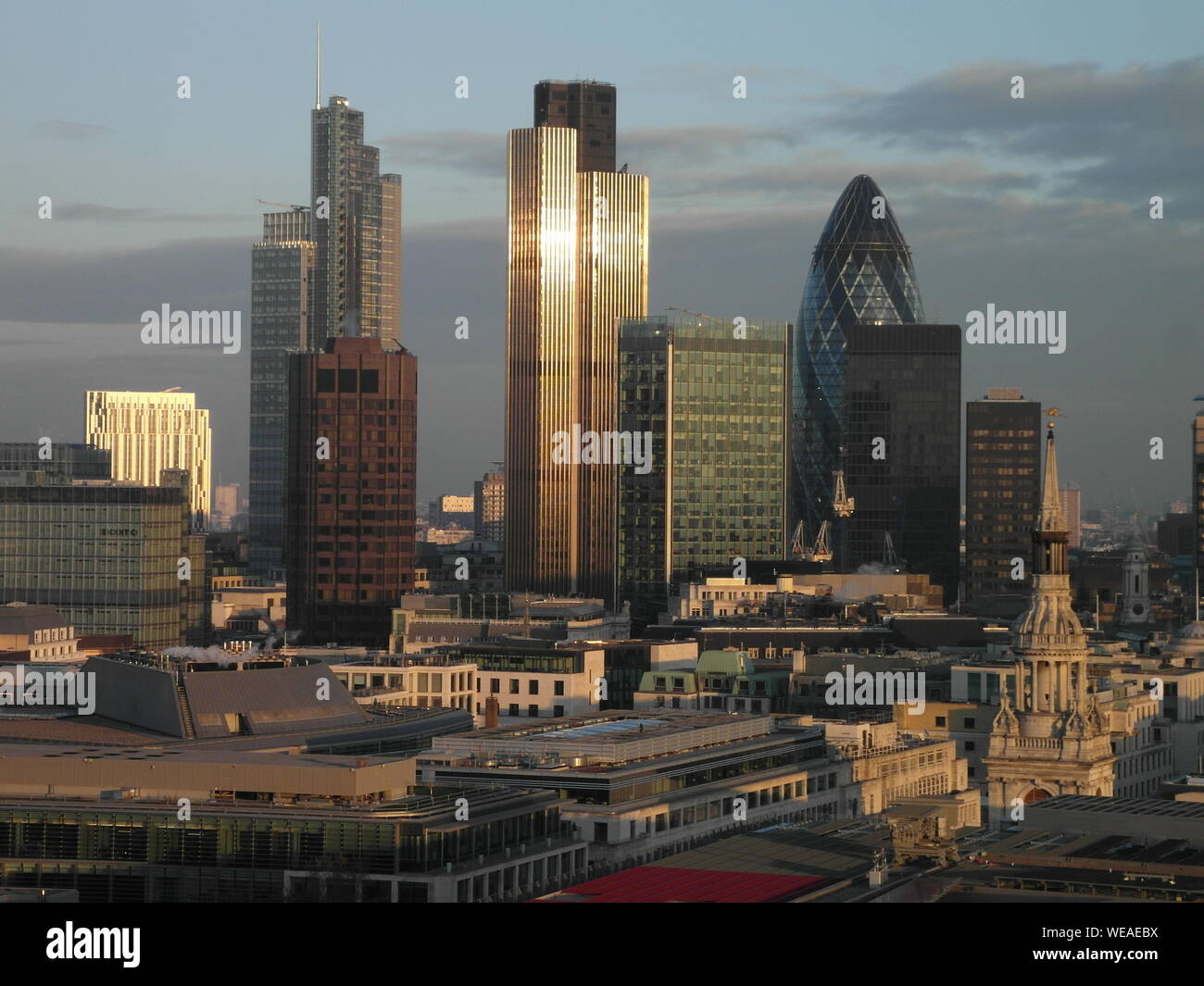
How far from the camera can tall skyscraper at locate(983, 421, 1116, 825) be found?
102500mm

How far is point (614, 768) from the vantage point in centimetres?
10162

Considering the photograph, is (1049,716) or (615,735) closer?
(1049,716)

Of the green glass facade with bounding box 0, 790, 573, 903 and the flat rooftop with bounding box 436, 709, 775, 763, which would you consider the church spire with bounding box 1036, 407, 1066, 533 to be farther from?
the green glass facade with bounding box 0, 790, 573, 903

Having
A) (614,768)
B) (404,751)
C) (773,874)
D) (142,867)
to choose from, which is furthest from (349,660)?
(773,874)

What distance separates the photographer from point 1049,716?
340 feet

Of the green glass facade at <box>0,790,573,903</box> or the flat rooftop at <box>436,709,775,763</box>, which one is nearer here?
the green glass facade at <box>0,790,573,903</box>

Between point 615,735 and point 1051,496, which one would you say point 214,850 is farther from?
point 1051,496

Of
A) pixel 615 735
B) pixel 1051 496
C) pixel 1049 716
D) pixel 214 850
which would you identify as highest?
pixel 1051 496

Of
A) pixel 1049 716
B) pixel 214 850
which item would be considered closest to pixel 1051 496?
pixel 1049 716

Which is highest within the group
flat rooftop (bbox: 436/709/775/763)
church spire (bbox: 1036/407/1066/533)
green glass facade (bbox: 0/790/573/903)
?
church spire (bbox: 1036/407/1066/533)

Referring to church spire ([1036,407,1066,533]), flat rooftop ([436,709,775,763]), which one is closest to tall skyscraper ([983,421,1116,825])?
church spire ([1036,407,1066,533])

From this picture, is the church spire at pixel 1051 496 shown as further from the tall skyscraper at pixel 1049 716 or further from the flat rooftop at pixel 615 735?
the flat rooftop at pixel 615 735

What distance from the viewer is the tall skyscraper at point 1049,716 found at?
102 metres
